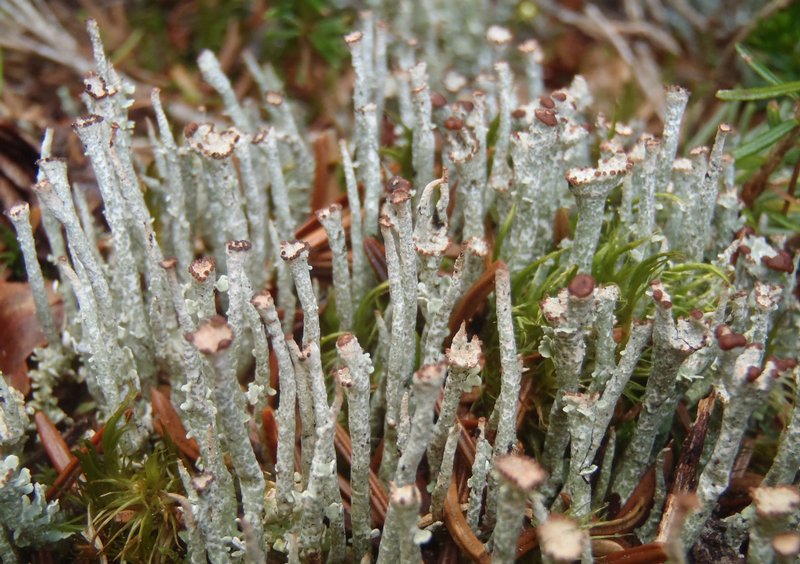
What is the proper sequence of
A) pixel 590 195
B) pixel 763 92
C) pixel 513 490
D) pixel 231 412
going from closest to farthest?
pixel 513 490
pixel 231 412
pixel 590 195
pixel 763 92

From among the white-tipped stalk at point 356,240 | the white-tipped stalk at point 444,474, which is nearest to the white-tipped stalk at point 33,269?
the white-tipped stalk at point 356,240

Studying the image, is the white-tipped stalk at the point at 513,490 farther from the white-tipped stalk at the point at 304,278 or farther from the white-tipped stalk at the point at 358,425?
the white-tipped stalk at the point at 304,278

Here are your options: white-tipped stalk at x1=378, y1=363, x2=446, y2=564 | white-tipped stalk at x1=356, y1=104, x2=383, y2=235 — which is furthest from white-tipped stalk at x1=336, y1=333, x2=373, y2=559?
white-tipped stalk at x1=356, y1=104, x2=383, y2=235

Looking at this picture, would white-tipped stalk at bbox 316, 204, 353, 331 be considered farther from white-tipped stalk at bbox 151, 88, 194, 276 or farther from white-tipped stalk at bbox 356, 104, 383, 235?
white-tipped stalk at bbox 151, 88, 194, 276

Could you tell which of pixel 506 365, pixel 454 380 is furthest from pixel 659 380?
pixel 454 380

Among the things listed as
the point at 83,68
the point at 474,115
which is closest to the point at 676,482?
the point at 474,115

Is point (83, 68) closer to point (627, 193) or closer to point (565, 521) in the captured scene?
point (627, 193)

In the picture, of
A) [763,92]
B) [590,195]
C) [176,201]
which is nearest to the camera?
[590,195]

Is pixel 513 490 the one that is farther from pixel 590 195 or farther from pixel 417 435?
pixel 590 195
